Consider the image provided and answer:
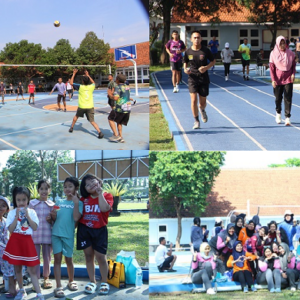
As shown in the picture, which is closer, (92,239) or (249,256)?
(92,239)

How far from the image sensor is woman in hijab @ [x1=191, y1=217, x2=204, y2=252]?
633 cm

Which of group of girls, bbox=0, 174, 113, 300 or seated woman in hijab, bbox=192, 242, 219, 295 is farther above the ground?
group of girls, bbox=0, 174, 113, 300

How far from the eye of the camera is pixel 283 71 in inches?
250

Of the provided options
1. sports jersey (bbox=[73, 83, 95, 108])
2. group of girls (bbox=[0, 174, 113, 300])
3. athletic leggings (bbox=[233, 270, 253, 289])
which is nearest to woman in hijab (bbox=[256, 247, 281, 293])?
athletic leggings (bbox=[233, 270, 253, 289])

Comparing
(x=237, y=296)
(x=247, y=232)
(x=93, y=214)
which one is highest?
(x=93, y=214)

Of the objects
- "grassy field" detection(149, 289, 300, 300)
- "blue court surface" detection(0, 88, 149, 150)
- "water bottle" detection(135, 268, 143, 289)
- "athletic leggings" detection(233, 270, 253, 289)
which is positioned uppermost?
"blue court surface" detection(0, 88, 149, 150)

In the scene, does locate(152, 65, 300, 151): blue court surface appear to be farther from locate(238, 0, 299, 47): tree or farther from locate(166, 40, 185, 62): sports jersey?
locate(238, 0, 299, 47): tree

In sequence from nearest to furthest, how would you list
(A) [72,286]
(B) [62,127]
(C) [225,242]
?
1. (A) [72,286]
2. (C) [225,242]
3. (B) [62,127]

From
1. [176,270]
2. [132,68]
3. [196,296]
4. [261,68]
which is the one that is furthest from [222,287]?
[261,68]

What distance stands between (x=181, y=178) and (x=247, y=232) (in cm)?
115

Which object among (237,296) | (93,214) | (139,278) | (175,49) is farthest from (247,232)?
(175,49)

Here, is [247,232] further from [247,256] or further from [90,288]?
[90,288]

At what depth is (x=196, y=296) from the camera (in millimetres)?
5699

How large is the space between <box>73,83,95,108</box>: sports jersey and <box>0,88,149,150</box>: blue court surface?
0.53 feet
